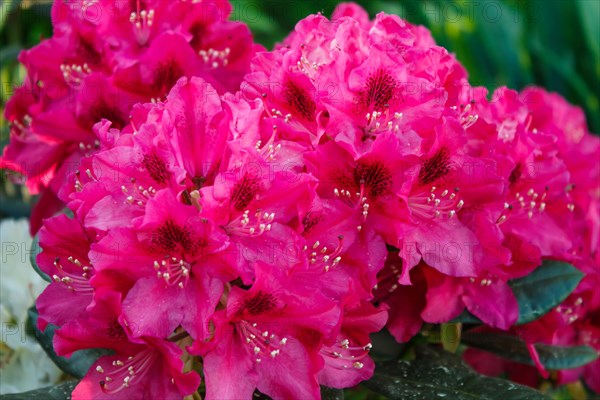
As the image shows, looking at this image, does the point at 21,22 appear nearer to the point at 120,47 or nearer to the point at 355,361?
the point at 120,47

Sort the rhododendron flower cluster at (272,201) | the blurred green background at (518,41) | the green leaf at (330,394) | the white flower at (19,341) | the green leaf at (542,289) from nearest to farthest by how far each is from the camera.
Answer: the rhododendron flower cluster at (272,201)
the green leaf at (330,394)
the green leaf at (542,289)
the white flower at (19,341)
the blurred green background at (518,41)

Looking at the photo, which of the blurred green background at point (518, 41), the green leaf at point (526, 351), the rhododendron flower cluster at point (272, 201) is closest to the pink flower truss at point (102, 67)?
the rhododendron flower cluster at point (272, 201)

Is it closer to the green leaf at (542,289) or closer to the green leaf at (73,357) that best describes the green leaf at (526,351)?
the green leaf at (542,289)

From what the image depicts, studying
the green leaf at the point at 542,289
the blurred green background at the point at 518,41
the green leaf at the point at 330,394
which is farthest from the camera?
the blurred green background at the point at 518,41

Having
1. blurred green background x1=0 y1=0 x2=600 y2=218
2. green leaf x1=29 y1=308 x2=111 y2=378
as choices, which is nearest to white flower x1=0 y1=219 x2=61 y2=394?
green leaf x1=29 y1=308 x2=111 y2=378

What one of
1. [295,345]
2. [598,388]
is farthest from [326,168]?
[598,388]

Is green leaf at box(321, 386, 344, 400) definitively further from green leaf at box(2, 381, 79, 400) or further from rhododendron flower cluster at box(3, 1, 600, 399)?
green leaf at box(2, 381, 79, 400)

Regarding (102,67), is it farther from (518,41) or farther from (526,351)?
(518,41)
